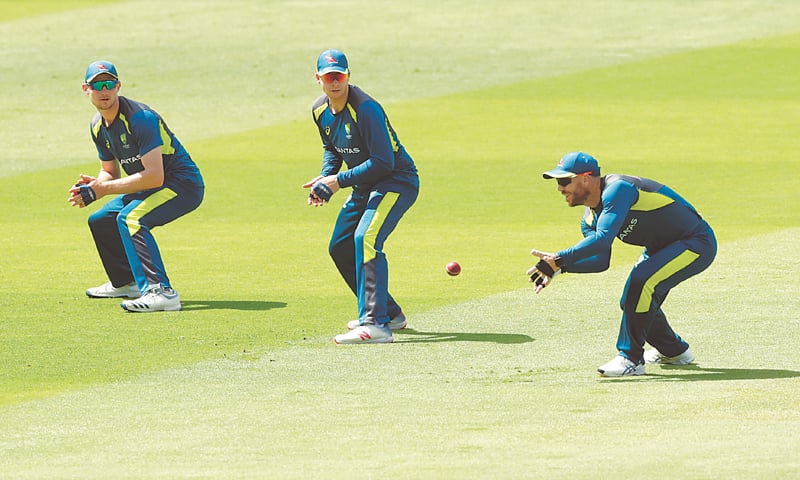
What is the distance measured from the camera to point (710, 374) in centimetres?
1138

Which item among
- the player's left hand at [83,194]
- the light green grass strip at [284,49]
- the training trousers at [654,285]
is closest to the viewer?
the training trousers at [654,285]

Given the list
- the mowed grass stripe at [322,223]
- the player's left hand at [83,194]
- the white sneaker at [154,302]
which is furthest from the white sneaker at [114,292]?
the player's left hand at [83,194]

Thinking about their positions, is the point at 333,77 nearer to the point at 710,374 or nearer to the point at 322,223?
the point at 710,374

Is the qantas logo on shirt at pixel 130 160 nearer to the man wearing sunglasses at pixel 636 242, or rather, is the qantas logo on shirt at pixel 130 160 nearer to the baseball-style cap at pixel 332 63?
the baseball-style cap at pixel 332 63

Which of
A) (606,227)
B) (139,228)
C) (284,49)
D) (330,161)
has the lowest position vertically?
(139,228)

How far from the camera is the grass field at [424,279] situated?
9516 millimetres

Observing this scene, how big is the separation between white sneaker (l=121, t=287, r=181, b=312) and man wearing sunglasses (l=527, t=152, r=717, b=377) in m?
4.29

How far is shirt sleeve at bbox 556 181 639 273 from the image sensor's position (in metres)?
10.9

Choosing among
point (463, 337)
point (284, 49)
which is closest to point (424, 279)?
point (463, 337)

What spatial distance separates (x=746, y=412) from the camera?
10.1m

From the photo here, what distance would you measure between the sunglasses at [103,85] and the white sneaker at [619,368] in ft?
17.1

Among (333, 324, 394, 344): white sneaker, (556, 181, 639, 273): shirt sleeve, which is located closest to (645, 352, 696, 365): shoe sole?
(556, 181, 639, 273): shirt sleeve

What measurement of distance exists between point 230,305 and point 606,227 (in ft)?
15.6

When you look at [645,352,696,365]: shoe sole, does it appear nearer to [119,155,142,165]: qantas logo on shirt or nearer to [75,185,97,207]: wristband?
[119,155,142,165]: qantas logo on shirt
